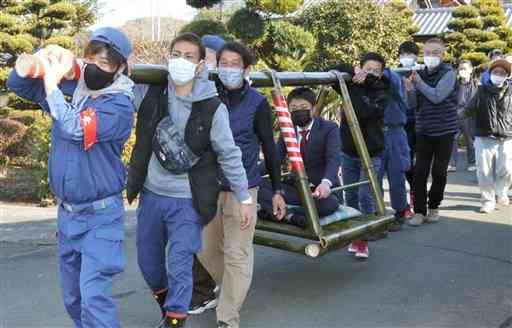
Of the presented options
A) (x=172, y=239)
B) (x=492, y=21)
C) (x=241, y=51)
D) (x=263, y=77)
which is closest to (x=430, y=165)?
(x=263, y=77)

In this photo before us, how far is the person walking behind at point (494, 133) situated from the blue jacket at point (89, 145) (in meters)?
6.00

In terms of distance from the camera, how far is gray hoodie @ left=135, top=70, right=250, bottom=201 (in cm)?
389

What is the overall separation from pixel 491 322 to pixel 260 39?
39.4ft

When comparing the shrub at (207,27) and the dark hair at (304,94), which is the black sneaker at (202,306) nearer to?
the dark hair at (304,94)

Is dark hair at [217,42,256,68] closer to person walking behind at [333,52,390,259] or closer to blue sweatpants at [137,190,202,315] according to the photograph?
blue sweatpants at [137,190,202,315]

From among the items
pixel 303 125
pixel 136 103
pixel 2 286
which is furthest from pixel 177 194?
pixel 2 286

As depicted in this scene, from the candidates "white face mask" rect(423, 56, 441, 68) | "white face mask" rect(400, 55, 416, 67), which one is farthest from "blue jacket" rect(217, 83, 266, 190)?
"white face mask" rect(400, 55, 416, 67)

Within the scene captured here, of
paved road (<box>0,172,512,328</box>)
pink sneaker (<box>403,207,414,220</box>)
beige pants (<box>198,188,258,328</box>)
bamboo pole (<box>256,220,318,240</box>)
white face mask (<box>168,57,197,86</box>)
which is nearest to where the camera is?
white face mask (<box>168,57,197,86</box>)

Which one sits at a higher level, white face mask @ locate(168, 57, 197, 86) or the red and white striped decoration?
white face mask @ locate(168, 57, 197, 86)

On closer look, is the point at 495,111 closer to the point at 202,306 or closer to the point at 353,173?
the point at 353,173

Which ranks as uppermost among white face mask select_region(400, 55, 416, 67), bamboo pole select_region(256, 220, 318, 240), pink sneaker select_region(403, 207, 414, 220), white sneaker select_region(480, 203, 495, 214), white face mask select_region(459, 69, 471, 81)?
white face mask select_region(400, 55, 416, 67)

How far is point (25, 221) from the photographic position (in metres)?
7.92

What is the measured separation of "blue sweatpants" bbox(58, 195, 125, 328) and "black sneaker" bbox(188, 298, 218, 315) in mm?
1202

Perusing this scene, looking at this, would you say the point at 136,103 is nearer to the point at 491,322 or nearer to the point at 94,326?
the point at 94,326
